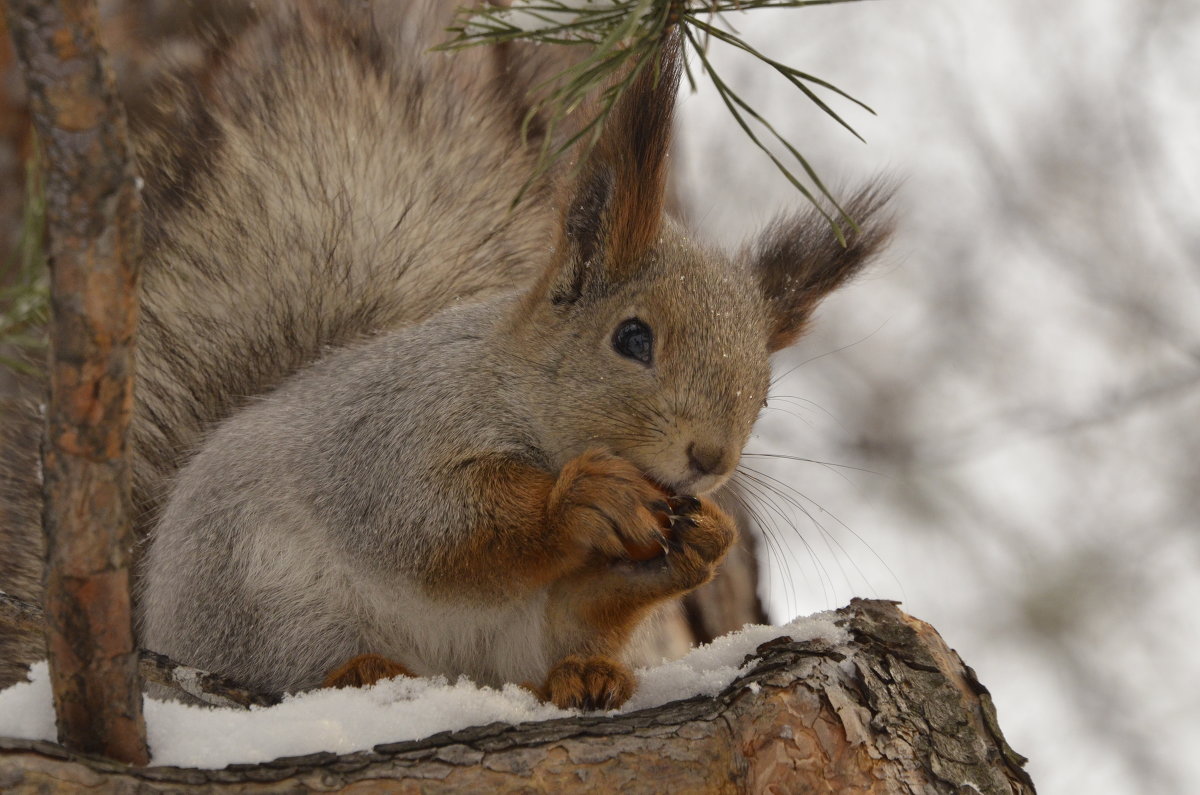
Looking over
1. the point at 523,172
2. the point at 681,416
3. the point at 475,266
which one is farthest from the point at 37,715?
the point at 523,172

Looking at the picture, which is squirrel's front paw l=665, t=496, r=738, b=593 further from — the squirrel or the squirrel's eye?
the squirrel's eye

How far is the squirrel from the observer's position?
1201 millimetres

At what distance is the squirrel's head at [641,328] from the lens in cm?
119

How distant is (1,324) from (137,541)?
643mm

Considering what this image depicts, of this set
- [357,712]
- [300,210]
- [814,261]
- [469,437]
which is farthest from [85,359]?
[300,210]

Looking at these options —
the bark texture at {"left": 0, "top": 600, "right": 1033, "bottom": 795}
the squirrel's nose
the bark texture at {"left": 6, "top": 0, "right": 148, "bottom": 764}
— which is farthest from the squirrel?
the bark texture at {"left": 6, "top": 0, "right": 148, "bottom": 764}

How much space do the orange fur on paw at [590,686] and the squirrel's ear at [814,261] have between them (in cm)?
52

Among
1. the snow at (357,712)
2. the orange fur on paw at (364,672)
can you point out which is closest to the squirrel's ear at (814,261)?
the snow at (357,712)

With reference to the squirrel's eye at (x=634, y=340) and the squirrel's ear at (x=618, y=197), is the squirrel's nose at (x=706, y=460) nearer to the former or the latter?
the squirrel's eye at (x=634, y=340)

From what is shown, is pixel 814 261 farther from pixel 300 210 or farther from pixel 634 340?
pixel 300 210

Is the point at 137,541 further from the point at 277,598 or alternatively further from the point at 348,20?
the point at 348,20

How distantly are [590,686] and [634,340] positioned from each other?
1.26ft

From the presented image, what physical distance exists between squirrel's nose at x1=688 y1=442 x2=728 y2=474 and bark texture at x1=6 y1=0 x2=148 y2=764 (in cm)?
58

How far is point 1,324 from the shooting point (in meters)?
1.05
